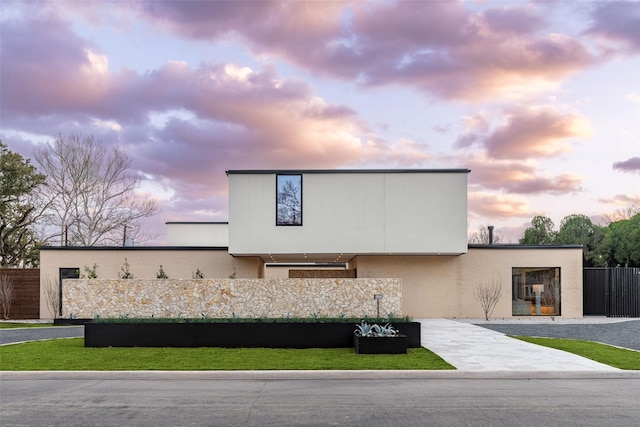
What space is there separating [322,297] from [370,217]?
6.41 meters

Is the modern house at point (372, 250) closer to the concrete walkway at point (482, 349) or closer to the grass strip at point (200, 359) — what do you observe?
the concrete walkway at point (482, 349)

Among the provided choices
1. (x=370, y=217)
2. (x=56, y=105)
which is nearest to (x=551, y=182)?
(x=370, y=217)

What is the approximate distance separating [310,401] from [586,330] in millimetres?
14982

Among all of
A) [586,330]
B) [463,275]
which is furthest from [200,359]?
[463,275]

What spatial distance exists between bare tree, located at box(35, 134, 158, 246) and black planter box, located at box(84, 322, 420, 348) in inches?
1035

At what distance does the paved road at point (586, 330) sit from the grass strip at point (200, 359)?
6565mm

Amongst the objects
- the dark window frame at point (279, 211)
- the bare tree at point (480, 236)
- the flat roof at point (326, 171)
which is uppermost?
the flat roof at point (326, 171)

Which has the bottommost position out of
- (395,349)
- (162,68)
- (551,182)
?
(395,349)

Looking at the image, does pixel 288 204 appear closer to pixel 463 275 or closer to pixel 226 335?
pixel 463 275

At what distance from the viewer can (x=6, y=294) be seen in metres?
25.7

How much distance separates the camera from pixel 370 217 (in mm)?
23172

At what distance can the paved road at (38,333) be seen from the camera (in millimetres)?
17694

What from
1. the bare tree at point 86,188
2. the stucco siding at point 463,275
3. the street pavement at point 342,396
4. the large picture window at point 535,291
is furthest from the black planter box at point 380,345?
the bare tree at point 86,188

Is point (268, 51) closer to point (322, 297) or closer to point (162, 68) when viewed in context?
point (162, 68)
